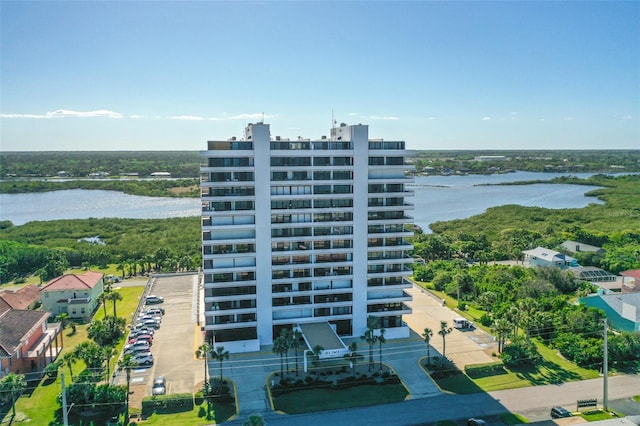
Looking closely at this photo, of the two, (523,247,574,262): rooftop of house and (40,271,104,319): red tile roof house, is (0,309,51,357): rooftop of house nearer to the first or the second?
(40,271,104,319): red tile roof house

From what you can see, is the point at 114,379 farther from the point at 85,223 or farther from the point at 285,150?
the point at 85,223

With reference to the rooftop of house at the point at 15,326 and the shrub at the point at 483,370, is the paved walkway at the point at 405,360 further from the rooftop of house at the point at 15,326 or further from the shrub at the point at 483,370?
the rooftop of house at the point at 15,326

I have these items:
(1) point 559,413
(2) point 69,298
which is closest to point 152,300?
(2) point 69,298

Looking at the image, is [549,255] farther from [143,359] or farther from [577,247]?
[143,359]

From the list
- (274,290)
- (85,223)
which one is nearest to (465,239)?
(274,290)

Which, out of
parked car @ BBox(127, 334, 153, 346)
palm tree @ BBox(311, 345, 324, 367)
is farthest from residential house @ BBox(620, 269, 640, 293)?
parked car @ BBox(127, 334, 153, 346)
